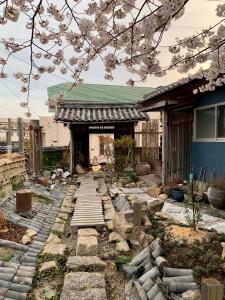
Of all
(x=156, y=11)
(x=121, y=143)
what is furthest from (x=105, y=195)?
(x=156, y=11)

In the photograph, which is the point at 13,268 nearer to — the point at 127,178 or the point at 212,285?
the point at 212,285

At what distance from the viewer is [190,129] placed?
11.6 m

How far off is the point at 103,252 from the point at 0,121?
71.8 ft

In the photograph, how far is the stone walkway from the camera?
502 cm

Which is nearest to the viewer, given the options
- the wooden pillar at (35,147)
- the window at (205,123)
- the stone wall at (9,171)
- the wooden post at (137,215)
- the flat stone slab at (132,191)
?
the wooden post at (137,215)

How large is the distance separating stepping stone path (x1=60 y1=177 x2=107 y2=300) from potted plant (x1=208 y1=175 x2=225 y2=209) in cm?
273

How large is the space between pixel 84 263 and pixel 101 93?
71.3 ft

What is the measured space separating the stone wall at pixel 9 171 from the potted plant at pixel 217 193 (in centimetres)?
569

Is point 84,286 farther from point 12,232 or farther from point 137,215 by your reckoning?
point 12,232

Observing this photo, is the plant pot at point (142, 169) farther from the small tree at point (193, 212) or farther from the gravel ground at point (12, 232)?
the gravel ground at point (12, 232)

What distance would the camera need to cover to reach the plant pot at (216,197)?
325 inches

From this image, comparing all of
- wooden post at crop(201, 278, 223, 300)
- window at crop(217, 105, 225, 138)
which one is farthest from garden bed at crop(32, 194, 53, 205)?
wooden post at crop(201, 278, 223, 300)

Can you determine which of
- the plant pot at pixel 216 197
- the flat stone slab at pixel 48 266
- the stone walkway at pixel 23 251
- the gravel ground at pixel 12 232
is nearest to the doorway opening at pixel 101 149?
the stone walkway at pixel 23 251

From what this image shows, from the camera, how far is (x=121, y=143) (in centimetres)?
1742
